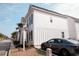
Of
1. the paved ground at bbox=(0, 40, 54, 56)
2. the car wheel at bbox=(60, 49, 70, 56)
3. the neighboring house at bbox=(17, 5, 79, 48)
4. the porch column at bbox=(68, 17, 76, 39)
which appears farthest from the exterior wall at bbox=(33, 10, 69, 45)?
the car wheel at bbox=(60, 49, 70, 56)

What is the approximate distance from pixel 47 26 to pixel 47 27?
36 millimetres

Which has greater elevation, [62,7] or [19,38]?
[62,7]

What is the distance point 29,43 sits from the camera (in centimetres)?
553

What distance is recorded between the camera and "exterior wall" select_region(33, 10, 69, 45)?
17.9ft

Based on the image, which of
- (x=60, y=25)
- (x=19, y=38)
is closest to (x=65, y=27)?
(x=60, y=25)

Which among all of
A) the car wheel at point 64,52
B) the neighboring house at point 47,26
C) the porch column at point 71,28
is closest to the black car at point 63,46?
the car wheel at point 64,52

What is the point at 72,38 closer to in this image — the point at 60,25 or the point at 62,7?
the point at 60,25

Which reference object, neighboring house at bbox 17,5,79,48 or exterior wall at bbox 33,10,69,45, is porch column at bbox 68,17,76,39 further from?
exterior wall at bbox 33,10,69,45

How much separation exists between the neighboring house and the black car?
189 millimetres

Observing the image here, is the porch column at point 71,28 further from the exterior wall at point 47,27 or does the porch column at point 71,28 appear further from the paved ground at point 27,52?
the paved ground at point 27,52

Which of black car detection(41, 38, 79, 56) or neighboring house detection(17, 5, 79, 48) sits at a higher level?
neighboring house detection(17, 5, 79, 48)

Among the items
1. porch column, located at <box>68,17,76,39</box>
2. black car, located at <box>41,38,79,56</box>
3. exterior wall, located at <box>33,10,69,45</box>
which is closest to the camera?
black car, located at <box>41,38,79,56</box>

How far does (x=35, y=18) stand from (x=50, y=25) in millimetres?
624

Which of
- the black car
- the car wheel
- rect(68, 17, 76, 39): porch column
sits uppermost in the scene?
rect(68, 17, 76, 39): porch column
